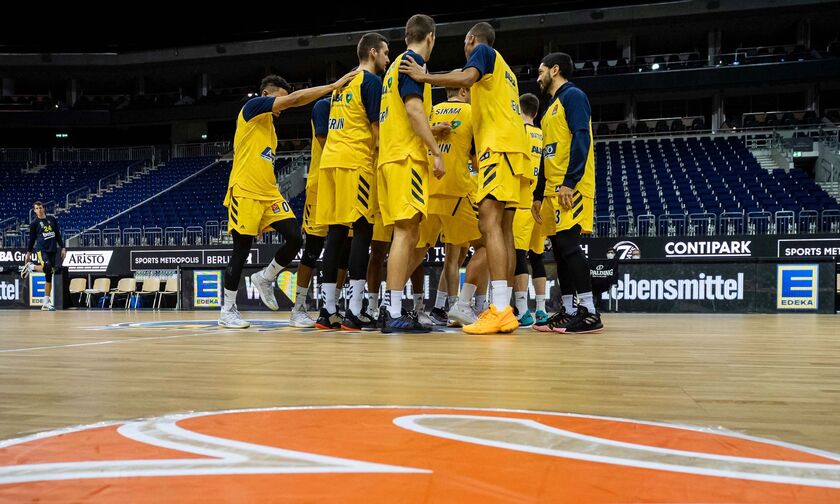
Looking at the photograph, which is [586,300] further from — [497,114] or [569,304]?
[497,114]

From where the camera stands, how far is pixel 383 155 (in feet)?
12.6

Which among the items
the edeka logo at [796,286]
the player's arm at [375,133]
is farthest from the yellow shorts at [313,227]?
the edeka logo at [796,286]

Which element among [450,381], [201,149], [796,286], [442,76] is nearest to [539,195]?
[442,76]

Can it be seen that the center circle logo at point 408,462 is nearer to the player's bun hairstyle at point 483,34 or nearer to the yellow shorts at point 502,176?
the yellow shorts at point 502,176

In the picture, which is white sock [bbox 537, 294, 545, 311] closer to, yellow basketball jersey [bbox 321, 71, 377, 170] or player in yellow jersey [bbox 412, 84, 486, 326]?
player in yellow jersey [bbox 412, 84, 486, 326]

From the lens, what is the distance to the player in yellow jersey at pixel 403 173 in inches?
145

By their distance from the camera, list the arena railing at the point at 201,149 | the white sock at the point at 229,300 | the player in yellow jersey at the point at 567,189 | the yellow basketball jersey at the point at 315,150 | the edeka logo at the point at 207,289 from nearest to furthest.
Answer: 1. the player in yellow jersey at the point at 567,189
2. the white sock at the point at 229,300
3. the yellow basketball jersey at the point at 315,150
4. the edeka logo at the point at 207,289
5. the arena railing at the point at 201,149

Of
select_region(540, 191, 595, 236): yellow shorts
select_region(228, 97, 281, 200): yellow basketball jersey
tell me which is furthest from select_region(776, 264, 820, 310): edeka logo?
select_region(228, 97, 281, 200): yellow basketball jersey

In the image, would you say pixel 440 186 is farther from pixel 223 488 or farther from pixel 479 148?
pixel 223 488

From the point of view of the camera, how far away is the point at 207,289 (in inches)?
353

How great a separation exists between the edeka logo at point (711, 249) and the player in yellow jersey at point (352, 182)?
7440 millimetres

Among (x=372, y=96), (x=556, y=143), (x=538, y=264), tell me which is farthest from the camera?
(x=538, y=264)

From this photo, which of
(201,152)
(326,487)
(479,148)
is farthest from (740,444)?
(201,152)

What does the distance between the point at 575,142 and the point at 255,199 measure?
217 cm
